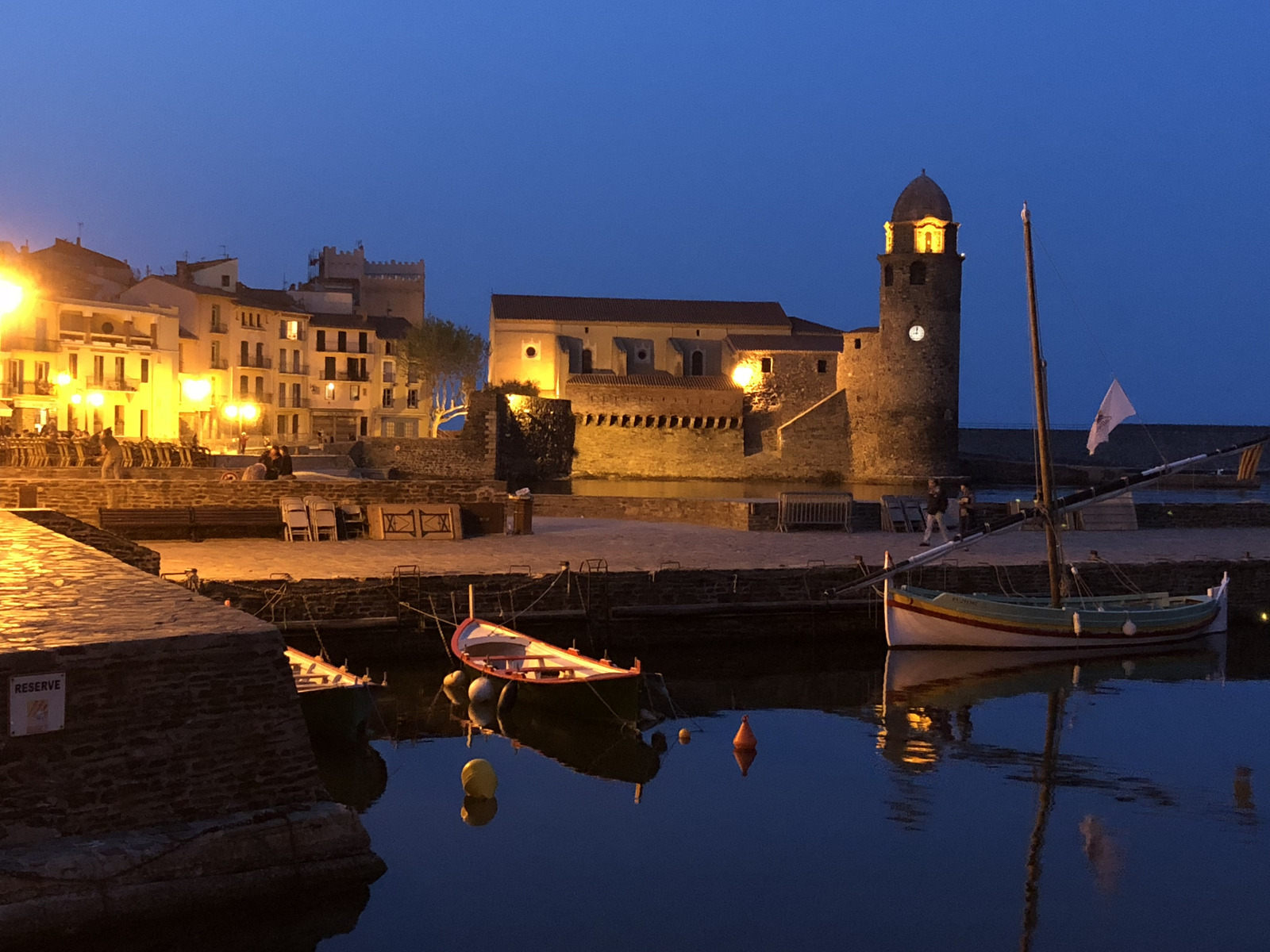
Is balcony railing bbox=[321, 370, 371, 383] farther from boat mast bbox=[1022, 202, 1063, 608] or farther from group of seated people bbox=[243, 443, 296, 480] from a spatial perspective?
boat mast bbox=[1022, 202, 1063, 608]

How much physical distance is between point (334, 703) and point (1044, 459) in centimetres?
1017

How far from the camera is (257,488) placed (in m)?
19.9

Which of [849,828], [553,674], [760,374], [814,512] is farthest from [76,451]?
[760,374]

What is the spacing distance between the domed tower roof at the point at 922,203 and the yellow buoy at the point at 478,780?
5129cm

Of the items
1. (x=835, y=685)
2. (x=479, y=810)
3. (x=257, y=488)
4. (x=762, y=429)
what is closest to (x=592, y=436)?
(x=762, y=429)

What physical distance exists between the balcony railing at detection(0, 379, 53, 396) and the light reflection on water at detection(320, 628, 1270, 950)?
33.9m

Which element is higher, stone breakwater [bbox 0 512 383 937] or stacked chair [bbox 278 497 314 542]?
stacked chair [bbox 278 497 314 542]

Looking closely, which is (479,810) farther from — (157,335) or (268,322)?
(268,322)

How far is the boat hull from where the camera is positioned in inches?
671

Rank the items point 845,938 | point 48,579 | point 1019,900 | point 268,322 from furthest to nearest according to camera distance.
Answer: point 268,322 → point 48,579 → point 1019,900 → point 845,938

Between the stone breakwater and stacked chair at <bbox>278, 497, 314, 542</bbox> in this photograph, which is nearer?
the stone breakwater

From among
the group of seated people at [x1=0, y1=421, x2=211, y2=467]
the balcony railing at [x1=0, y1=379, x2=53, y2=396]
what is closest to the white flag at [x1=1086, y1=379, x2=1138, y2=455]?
the group of seated people at [x1=0, y1=421, x2=211, y2=467]

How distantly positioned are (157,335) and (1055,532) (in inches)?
1567

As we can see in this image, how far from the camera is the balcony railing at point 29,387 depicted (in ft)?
145
